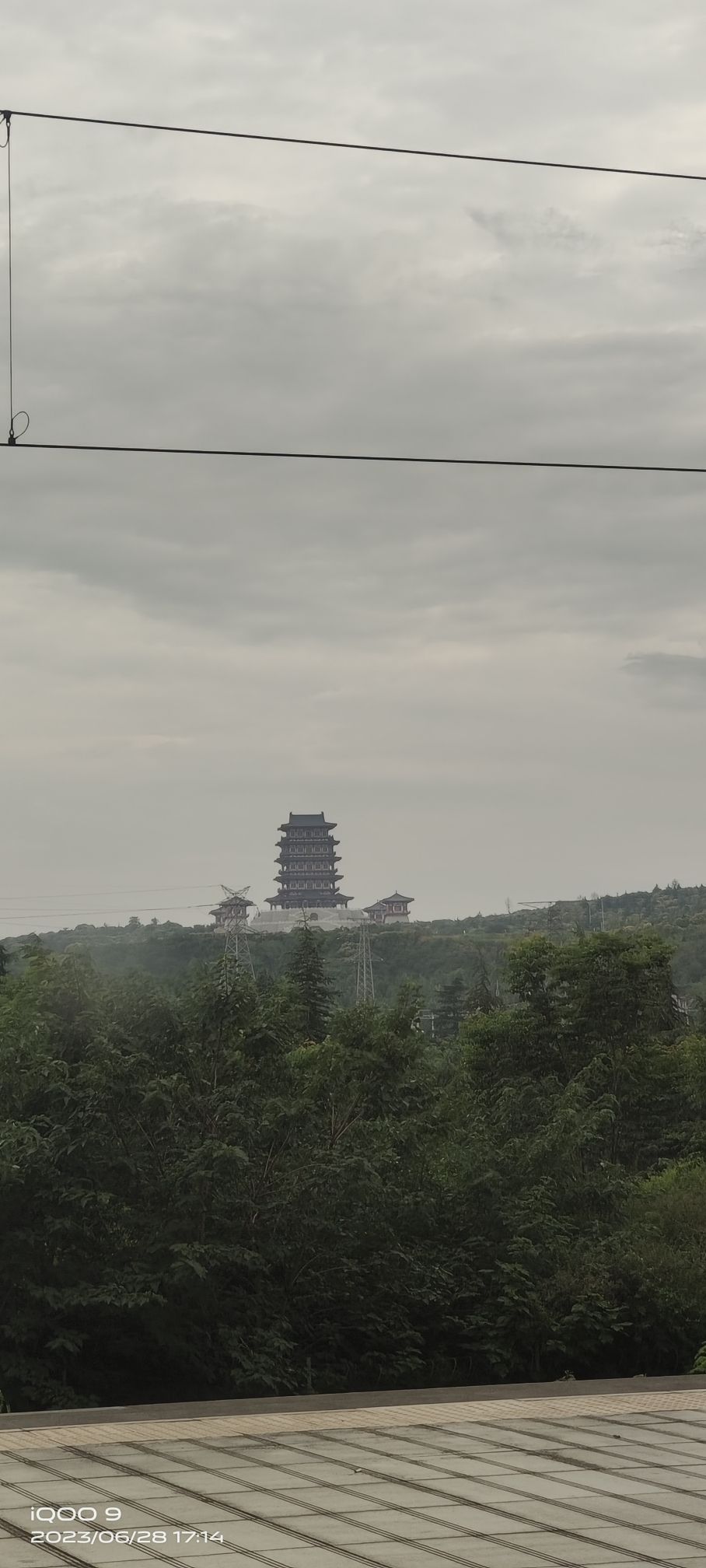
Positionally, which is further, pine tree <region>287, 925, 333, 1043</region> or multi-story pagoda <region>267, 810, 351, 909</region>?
multi-story pagoda <region>267, 810, 351, 909</region>

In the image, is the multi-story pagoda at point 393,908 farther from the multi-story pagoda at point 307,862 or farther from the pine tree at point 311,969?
the pine tree at point 311,969

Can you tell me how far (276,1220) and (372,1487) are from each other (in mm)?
7310

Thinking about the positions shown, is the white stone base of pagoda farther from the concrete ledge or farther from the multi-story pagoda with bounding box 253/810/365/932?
the concrete ledge

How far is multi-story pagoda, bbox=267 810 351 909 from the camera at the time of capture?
178 metres

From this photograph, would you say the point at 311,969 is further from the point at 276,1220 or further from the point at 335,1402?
the point at 335,1402

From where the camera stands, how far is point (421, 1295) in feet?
49.0

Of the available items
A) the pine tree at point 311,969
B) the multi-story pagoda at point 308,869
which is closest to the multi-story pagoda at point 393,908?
the multi-story pagoda at point 308,869

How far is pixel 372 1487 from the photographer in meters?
6.64

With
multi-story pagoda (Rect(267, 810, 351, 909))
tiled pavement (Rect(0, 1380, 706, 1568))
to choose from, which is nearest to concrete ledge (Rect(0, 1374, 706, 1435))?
tiled pavement (Rect(0, 1380, 706, 1568))

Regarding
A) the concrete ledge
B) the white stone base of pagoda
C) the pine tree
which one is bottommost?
the concrete ledge

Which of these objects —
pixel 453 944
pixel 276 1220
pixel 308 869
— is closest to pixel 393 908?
pixel 308 869

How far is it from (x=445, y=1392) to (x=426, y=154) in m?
7.25

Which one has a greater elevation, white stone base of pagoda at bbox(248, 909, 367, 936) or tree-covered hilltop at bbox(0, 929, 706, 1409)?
white stone base of pagoda at bbox(248, 909, 367, 936)

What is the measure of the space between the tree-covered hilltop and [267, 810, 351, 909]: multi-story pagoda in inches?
6264
